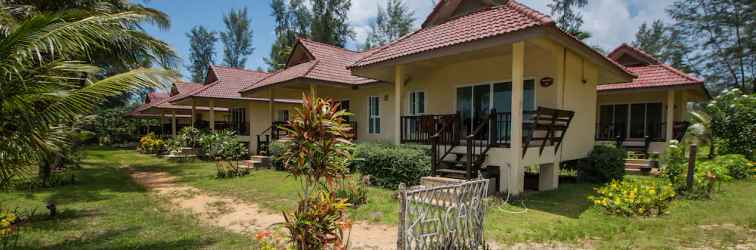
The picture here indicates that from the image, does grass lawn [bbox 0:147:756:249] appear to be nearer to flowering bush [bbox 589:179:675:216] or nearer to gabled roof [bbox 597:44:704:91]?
flowering bush [bbox 589:179:675:216]

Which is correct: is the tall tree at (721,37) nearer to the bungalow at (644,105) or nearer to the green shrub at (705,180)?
the bungalow at (644,105)

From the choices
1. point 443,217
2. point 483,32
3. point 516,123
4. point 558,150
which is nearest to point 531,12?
point 483,32

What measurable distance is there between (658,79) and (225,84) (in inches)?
787

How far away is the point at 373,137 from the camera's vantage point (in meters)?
13.5

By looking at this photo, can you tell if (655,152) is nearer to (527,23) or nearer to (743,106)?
(743,106)

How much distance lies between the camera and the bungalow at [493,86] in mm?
7125

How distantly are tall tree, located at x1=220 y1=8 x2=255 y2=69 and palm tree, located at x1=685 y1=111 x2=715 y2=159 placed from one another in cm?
4559

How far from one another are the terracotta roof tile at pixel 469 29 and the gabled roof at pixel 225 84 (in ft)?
33.8

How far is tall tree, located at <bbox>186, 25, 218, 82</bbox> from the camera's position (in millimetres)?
49188

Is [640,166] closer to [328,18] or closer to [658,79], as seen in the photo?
[658,79]

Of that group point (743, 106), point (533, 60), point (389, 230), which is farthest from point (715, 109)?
point (389, 230)

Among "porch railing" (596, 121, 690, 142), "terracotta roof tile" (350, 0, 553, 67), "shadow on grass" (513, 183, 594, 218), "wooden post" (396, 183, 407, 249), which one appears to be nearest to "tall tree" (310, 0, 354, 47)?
"terracotta roof tile" (350, 0, 553, 67)

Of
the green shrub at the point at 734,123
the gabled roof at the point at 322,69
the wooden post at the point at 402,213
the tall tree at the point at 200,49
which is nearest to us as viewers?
the wooden post at the point at 402,213

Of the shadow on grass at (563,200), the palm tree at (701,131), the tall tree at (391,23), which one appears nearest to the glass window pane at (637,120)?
the palm tree at (701,131)
